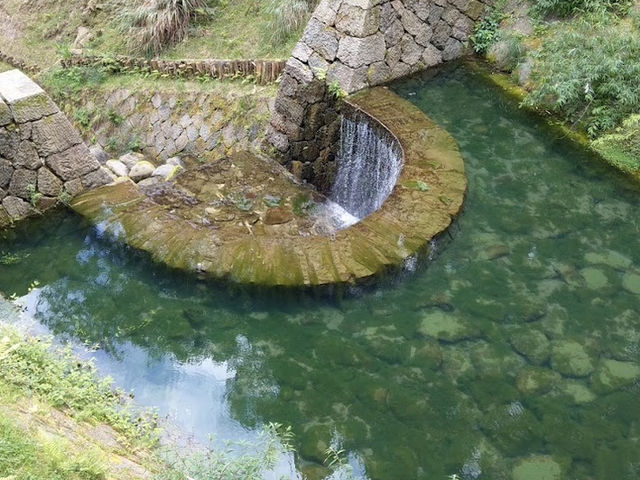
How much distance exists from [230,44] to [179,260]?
16.1ft

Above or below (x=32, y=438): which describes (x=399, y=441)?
below

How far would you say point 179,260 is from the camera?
5301mm

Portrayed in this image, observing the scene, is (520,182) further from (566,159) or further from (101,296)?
(101,296)

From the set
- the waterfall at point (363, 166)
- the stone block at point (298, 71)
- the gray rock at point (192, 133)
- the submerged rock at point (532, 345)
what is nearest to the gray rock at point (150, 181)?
the gray rock at point (192, 133)

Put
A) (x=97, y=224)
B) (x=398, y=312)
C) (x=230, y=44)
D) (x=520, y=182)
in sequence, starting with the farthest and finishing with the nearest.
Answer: (x=230, y=44), (x=520, y=182), (x=97, y=224), (x=398, y=312)

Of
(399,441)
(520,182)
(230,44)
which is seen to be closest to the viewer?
(399,441)

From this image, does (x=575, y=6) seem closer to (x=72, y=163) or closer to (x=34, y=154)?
(x=72, y=163)

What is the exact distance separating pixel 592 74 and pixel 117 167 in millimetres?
5662

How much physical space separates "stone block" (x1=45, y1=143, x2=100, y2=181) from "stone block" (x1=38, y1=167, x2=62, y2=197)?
5cm

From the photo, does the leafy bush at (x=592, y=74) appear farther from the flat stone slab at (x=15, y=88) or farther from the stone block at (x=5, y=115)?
the stone block at (x=5, y=115)

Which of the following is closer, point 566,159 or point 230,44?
point 566,159

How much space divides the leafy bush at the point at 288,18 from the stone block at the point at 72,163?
3.59 metres

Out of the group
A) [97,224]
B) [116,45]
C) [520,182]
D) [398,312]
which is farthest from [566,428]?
[116,45]

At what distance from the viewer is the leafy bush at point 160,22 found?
9430 mm
